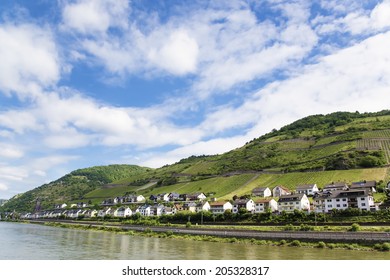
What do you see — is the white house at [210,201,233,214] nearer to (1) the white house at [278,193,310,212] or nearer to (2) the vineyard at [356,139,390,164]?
(1) the white house at [278,193,310,212]

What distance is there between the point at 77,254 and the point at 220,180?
105839 mm

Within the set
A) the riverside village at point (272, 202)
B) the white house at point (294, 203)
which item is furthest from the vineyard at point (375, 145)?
the white house at point (294, 203)

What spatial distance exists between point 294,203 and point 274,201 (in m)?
7.41

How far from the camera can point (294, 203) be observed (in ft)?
268

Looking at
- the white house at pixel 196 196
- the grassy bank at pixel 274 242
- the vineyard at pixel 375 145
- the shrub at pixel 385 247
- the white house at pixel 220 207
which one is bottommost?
the grassy bank at pixel 274 242

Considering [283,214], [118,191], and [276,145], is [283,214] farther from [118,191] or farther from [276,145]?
[118,191]

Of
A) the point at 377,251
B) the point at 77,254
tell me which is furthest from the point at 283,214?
the point at 77,254

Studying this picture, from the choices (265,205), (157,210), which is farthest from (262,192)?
(157,210)

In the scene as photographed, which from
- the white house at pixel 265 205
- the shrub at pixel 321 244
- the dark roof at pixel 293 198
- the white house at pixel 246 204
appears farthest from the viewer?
the white house at pixel 246 204

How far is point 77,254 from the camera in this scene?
39812 mm

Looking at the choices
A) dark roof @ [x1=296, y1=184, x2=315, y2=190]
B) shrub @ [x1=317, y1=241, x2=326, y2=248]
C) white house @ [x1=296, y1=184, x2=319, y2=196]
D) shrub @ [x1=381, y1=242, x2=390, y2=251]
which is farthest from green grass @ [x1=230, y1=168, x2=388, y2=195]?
shrub @ [x1=381, y1=242, x2=390, y2=251]

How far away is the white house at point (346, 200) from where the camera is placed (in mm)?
67938

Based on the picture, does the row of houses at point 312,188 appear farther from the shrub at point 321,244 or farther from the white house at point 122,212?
the white house at point 122,212

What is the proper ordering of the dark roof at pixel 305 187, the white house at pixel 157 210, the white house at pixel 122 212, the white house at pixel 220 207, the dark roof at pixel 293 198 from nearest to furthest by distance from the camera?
the dark roof at pixel 293 198, the white house at pixel 220 207, the dark roof at pixel 305 187, the white house at pixel 157 210, the white house at pixel 122 212
